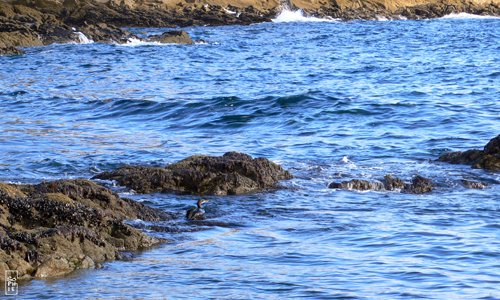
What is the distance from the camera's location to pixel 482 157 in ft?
33.8

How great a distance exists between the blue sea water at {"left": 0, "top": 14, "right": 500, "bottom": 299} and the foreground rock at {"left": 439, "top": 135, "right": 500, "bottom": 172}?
6.8 inches

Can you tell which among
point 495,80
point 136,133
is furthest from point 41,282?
point 495,80

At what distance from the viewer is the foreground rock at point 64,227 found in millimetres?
6058

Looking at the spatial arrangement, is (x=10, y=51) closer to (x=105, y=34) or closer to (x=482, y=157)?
(x=105, y=34)

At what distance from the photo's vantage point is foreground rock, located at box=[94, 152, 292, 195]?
8992mm

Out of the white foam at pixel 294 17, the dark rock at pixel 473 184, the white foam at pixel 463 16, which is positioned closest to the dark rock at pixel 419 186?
the dark rock at pixel 473 184

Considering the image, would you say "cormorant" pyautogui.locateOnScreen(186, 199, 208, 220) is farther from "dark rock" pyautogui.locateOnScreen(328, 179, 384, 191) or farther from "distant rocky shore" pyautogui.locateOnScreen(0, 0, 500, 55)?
"distant rocky shore" pyautogui.locateOnScreen(0, 0, 500, 55)

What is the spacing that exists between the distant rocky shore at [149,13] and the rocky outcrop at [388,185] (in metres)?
20.3

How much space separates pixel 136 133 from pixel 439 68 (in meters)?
11.4

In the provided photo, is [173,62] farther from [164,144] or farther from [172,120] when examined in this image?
[164,144]

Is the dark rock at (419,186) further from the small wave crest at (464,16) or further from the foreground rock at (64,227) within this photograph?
the small wave crest at (464,16)

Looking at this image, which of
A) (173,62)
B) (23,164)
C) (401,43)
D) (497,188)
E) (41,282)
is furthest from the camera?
(401,43)

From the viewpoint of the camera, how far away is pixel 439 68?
2288 cm

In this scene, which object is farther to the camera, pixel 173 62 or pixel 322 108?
pixel 173 62
